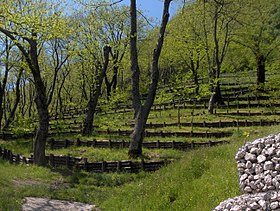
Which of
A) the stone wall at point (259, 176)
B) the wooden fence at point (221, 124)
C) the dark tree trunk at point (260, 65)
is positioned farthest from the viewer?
the dark tree trunk at point (260, 65)

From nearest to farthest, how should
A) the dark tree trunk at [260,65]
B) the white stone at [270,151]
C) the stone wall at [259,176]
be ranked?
1. the stone wall at [259,176]
2. the white stone at [270,151]
3. the dark tree trunk at [260,65]

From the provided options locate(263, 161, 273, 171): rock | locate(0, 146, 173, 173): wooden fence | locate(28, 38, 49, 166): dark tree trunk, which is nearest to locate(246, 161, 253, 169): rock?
locate(263, 161, 273, 171): rock

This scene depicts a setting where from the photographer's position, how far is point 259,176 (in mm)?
6742

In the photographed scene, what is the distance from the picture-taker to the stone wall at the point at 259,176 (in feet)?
20.0

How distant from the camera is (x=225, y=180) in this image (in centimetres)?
900

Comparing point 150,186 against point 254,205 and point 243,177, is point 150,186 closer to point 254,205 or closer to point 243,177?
point 243,177

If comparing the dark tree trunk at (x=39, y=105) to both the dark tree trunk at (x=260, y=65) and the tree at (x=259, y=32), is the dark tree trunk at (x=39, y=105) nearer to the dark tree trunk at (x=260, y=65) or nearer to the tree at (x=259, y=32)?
the tree at (x=259, y=32)

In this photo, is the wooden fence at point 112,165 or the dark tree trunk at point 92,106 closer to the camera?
the wooden fence at point 112,165

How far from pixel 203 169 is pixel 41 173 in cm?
875

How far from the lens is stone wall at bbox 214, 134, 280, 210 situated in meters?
6.11

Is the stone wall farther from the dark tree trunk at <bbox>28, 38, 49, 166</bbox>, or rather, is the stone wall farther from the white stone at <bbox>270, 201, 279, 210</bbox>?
the dark tree trunk at <bbox>28, 38, 49, 166</bbox>

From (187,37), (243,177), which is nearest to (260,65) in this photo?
(187,37)

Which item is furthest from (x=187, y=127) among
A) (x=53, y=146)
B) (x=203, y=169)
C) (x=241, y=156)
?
(x=241, y=156)

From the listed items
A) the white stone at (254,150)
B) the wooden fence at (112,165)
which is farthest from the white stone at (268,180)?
the wooden fence at (112,165)
